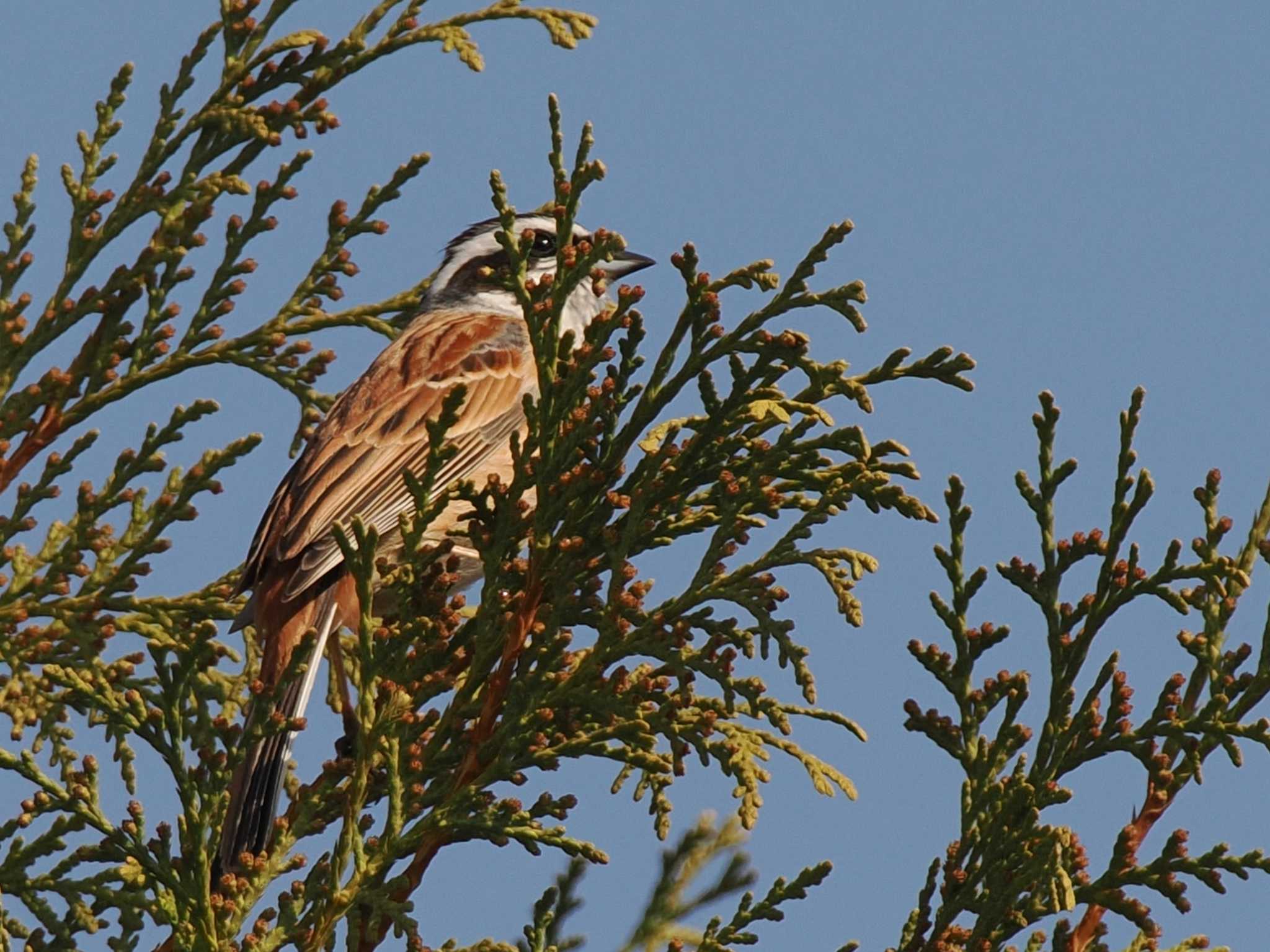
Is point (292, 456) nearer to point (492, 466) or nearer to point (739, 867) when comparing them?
point (492, 466)

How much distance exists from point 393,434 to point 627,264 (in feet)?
4.27

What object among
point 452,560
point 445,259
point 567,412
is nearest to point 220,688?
point 452,560

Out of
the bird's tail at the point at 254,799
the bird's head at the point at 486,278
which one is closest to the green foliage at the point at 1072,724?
the bird's tail at the point at 254,799

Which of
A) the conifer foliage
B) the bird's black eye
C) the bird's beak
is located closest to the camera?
the conifer foliage

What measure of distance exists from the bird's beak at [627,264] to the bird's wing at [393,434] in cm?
43

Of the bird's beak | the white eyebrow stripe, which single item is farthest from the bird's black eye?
the bird's beak

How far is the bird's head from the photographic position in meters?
7.71

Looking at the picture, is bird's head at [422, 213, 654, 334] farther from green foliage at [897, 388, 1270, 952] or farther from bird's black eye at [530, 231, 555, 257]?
green foliage at [897, 388, 1270, 952]

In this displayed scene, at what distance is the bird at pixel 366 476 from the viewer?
4.83 meters

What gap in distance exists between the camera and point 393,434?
6332mm

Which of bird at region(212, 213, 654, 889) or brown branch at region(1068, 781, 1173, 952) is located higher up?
bird at region(212, 213, 654, 889)

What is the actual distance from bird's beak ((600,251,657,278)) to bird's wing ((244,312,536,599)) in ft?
1.41

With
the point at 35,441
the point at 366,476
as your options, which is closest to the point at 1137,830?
the point at 366,476

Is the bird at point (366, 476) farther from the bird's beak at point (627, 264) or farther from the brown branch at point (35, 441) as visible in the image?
the brown branch at point (35, 441)
